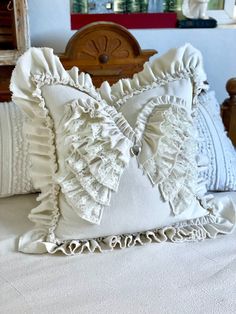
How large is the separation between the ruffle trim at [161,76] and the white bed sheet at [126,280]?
389mm

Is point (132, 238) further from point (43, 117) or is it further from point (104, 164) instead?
point (43, 117)

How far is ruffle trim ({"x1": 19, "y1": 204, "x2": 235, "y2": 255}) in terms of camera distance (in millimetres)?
1021

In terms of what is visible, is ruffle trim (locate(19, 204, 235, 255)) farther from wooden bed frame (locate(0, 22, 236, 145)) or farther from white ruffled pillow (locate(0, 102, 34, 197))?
wooden bed frame (locate(0, 22, 236, 145))

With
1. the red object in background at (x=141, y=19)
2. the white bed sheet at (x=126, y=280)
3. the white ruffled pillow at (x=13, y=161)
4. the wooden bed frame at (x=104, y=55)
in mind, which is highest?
the red object in background at (x=141, y=19)

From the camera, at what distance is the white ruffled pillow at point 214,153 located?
127 cm

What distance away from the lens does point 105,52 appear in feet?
5.21

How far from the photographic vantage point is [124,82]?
117 cm

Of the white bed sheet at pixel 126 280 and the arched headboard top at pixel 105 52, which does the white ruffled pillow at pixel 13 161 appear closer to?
the white bed sheet at pixel 126 280

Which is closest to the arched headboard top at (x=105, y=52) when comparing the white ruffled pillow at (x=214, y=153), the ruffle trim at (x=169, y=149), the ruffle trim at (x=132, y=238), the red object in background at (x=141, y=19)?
the red object in background at (x=141, y=19)

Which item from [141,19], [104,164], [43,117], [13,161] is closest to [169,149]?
[104,164]

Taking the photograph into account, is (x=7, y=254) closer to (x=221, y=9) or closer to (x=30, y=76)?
(x=30, y=76)

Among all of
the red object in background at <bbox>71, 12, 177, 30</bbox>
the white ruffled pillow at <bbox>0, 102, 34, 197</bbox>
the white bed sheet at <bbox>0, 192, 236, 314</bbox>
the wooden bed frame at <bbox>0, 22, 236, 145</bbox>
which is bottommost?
the white bed sheet at <bbox>0, 192, 236, 314</bbox>

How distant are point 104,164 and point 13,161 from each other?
1.12 feet

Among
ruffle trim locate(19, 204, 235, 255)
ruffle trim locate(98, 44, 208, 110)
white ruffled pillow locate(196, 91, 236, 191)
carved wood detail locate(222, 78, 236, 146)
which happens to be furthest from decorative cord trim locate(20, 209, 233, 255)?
carved wood detail locate(222, 78, 236, 146)
